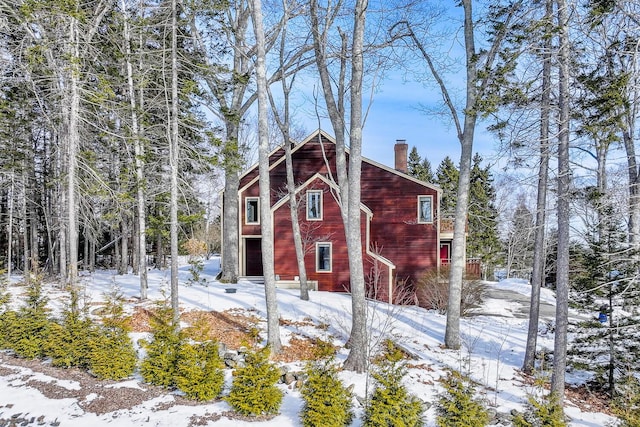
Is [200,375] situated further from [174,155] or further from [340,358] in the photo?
[174,155]

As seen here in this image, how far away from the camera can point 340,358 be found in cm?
831

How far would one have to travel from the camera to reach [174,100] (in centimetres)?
904

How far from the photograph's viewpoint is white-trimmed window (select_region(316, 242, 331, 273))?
18.1 metres

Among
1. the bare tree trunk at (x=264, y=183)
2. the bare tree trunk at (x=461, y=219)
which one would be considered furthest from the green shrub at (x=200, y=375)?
the bare tree trunk at (x=461, y=219)

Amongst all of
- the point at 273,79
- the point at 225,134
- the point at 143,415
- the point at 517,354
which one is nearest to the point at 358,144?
the point at 143,415

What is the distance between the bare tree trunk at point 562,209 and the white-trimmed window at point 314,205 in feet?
39.6

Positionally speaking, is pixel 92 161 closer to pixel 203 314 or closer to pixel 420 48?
pixel 203 314

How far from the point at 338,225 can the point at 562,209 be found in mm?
11747

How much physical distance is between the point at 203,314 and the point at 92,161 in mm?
6154

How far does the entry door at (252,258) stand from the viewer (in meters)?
20.4

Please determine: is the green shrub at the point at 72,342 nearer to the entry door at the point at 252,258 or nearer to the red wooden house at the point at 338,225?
the red wooden house at the point at 338,225

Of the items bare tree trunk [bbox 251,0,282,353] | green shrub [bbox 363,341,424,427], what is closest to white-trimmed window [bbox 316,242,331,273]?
bare tree trunk [bbox 251,0,282,353]

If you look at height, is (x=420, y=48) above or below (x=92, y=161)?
above

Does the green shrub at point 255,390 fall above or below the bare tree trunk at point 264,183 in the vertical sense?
below
